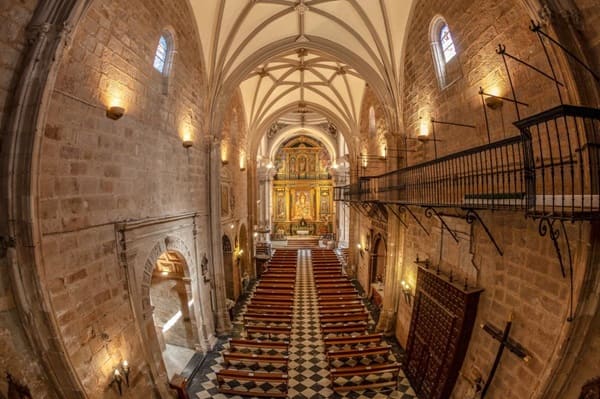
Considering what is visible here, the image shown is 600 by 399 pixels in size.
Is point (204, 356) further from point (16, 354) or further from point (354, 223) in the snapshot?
point (354, 223)

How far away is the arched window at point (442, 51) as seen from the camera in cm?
745

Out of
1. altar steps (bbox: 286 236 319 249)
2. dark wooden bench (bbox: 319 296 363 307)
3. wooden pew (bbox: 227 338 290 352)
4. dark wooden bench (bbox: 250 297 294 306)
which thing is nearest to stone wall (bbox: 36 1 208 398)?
wooden pew (bbox: 227 338 290 352)

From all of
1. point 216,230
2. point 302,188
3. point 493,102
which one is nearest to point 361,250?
point 216,230

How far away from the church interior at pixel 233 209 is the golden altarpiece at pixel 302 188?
2057 cm

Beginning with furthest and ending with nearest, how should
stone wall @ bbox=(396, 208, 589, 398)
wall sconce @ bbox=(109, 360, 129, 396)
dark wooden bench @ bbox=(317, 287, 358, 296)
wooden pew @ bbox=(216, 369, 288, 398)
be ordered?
dark wooden bench @ bbox=(317, 287, 358, 296), wooden pew @ bbox=(216, 369, 288, 398), wall sconce @ bbox=(109, 360, 129, 396), stone wall @ bbox=(396, 208, 589, 398)

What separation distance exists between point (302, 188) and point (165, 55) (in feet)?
91.3

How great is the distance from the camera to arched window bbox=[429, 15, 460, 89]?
7.45 m

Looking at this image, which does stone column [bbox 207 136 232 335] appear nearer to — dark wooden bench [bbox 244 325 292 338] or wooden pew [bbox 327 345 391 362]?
dark wooden bench [bbox 244 325 292 338]

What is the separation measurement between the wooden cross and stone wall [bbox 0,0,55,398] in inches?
297

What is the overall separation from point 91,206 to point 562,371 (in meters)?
7.93

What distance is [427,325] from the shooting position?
805cm

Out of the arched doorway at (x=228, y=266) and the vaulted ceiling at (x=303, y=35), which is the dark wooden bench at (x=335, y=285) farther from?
the vaulted ceiling at (x=303, y=35)

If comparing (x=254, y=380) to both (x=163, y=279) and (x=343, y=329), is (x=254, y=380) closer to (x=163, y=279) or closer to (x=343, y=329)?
(x=343, y=329)

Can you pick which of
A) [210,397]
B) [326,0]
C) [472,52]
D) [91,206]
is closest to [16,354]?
[91,206]
